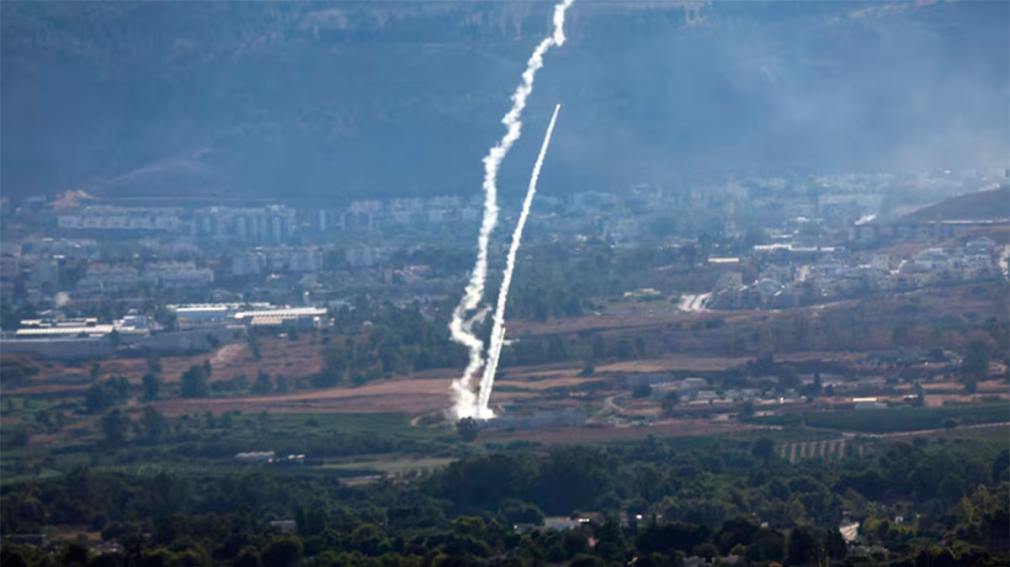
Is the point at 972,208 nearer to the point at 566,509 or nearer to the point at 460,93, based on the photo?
the point at 460,93

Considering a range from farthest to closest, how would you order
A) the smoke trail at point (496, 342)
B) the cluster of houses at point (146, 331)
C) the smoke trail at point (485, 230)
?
the cluster of houses at point (146, 331) < the smoke trail at point (485, 230) < the smoke trail at point (496, 342)

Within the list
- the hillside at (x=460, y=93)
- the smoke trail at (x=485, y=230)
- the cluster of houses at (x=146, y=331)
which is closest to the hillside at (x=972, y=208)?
the hillside at (x=460, y=93)

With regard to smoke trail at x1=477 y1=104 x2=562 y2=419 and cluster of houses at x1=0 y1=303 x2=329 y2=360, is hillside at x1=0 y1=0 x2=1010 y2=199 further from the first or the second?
smoke trail at x1=477 y1=104 x2=562 y2=419

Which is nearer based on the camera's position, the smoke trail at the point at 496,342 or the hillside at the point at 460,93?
the smoke trail at the point at 496,342

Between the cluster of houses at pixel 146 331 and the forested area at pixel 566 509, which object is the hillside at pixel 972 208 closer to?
the cluster of houses at pixel 146 331

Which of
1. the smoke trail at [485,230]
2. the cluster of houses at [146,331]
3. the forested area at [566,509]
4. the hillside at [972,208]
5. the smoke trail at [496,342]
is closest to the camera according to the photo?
the forested area at [566,509]

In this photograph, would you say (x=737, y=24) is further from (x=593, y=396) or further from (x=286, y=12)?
(x=593, y=396)
